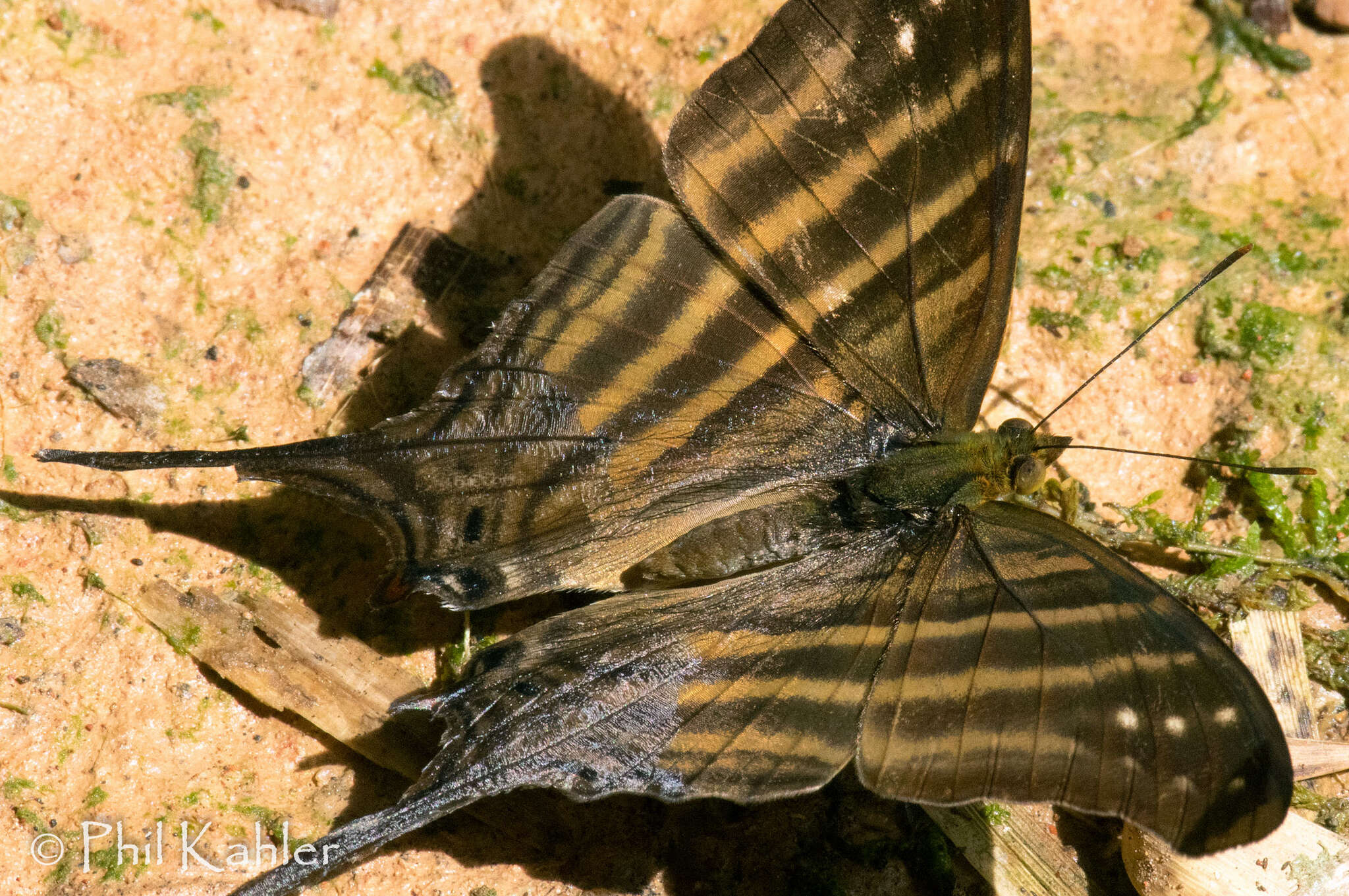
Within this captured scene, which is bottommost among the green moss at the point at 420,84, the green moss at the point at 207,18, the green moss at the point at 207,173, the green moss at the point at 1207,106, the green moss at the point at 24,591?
the green moss at the point at 24,591

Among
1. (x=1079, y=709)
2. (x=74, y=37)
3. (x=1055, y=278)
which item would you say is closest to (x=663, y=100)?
(x=1055, y=278)

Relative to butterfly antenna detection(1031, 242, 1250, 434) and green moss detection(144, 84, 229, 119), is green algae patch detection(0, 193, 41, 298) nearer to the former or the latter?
green moss detection(144, 84, 229, 119)

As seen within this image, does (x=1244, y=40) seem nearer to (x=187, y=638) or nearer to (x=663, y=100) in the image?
(x=663, y=100)

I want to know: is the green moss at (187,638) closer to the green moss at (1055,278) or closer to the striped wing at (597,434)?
the striped wing at (597,434)

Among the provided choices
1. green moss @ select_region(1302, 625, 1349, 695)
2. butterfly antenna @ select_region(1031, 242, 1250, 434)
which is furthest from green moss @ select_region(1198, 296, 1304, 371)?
green moss @ select_region(1302, 625, 1349, 695)

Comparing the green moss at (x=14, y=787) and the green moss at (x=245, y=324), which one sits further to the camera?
the green moss at (x=245, y=324)

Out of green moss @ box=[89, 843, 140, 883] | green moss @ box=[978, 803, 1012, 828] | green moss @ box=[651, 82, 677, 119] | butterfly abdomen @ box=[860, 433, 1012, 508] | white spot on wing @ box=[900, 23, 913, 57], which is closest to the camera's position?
white spot on wing @ box=[900, 23, 913, 57]

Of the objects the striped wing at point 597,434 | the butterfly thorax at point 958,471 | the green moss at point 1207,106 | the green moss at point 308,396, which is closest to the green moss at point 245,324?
the green moss at point 308,396
